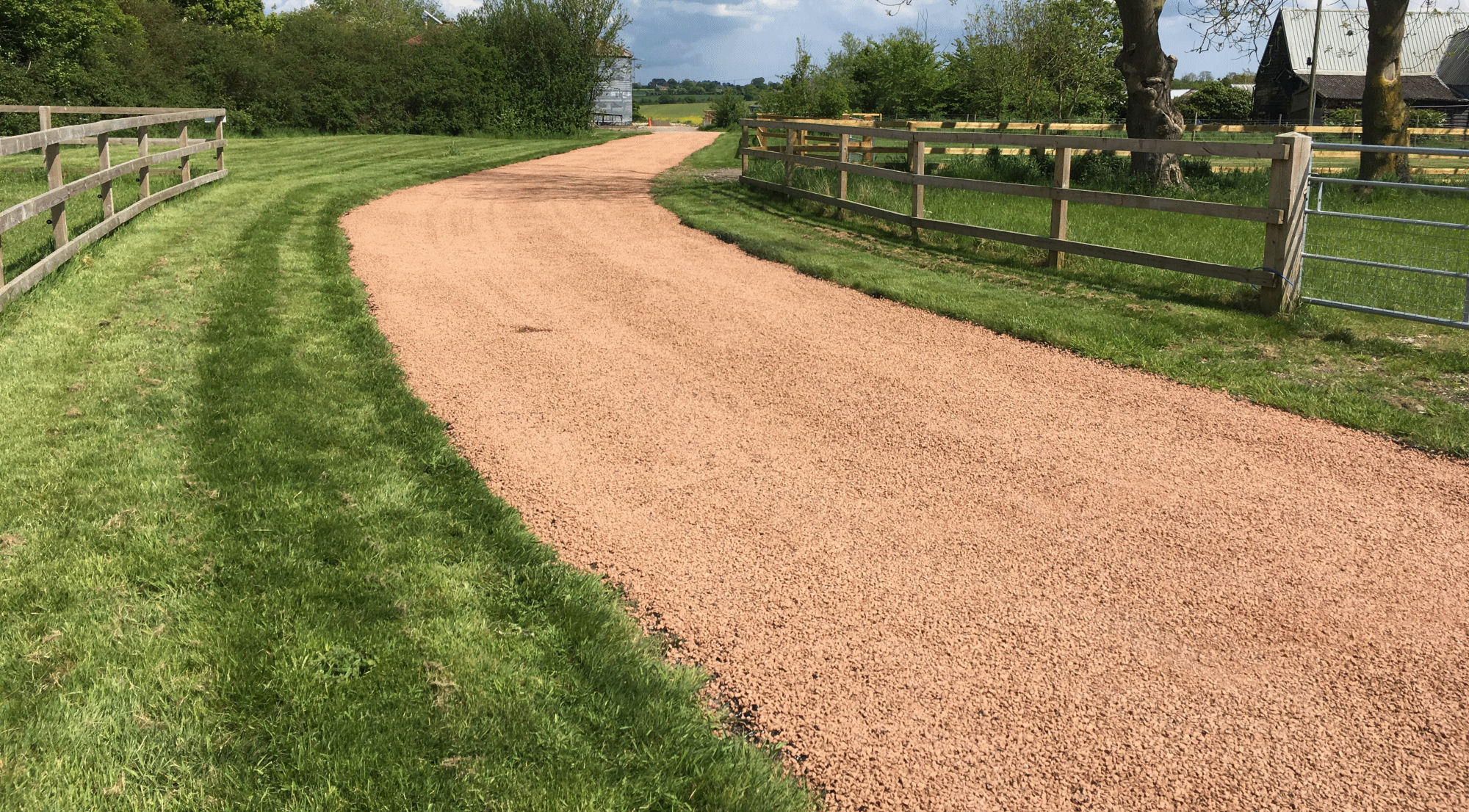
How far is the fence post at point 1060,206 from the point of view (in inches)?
428

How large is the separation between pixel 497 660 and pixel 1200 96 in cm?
6991

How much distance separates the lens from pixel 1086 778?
3.18m

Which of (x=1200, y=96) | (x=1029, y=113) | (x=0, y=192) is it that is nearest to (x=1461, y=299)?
(x=0, y=192)

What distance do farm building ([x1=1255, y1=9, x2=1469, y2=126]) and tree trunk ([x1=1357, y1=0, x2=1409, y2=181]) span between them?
45.9m

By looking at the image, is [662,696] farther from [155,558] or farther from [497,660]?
[155,558]

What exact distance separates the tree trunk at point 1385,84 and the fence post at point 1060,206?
1082 centimetres

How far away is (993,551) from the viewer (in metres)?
4.68

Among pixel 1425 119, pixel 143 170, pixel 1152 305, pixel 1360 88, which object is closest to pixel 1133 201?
pixel 1152 305

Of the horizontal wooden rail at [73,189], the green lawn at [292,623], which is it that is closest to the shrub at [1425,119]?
the horizontal wooden rail at [73,189]

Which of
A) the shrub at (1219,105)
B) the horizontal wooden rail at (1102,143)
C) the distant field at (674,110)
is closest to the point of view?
the horizontal wooden rail at (1102,143)

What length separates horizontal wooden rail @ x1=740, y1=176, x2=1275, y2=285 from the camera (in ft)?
30.7

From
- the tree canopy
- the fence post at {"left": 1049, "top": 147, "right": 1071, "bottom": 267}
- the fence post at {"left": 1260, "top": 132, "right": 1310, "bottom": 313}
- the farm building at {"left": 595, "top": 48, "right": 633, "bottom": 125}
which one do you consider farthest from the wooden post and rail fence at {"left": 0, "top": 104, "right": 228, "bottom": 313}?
the farm building at {"left": 595, "top": 48, "right": 633, "bottom": 125}

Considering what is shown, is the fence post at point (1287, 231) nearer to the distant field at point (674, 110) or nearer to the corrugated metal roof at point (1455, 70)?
the corrugated metal roof at point (1455, 70)

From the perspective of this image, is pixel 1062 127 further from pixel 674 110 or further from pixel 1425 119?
pixel 674 110
